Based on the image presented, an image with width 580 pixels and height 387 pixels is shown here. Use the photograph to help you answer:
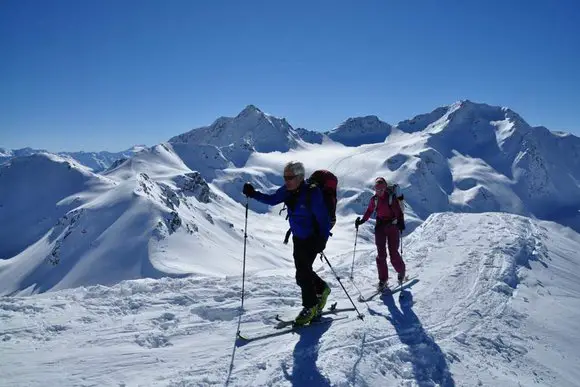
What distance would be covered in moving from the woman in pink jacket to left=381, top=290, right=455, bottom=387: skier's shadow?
1.95 metres

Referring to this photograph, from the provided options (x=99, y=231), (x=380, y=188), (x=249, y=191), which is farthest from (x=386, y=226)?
(x=99, y=231)

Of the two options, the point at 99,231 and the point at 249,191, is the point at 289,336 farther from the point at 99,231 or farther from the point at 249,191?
the point at 99,231

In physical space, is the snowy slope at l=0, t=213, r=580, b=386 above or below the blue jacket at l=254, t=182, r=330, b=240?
below

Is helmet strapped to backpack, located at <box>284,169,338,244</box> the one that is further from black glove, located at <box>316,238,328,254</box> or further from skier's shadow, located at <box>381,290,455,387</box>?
skier's shadow, located at <box>381,290,455,387</box>

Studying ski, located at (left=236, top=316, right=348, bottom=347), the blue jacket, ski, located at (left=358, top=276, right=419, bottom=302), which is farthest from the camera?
ski, located at (left=358, top=276, right=419, bottom=302)

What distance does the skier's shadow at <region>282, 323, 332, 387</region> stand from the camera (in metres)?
6.36

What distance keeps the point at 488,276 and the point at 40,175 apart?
196 m

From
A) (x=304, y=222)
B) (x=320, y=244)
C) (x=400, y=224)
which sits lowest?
(x=320, y=244)

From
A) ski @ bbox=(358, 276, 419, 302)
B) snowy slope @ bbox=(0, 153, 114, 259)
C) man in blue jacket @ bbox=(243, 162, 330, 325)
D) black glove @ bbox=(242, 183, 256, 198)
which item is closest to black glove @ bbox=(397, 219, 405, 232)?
ski @ bbox=(358, 276, 419, 302)

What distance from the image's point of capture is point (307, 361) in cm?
688

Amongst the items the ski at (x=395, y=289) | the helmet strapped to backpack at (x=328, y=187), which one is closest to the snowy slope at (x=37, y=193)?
the ski at (x=395, y=289)

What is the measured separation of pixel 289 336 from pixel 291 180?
9.08 feet

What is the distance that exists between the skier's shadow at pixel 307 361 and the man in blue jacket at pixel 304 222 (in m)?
0.31

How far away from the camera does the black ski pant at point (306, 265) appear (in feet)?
26.8
